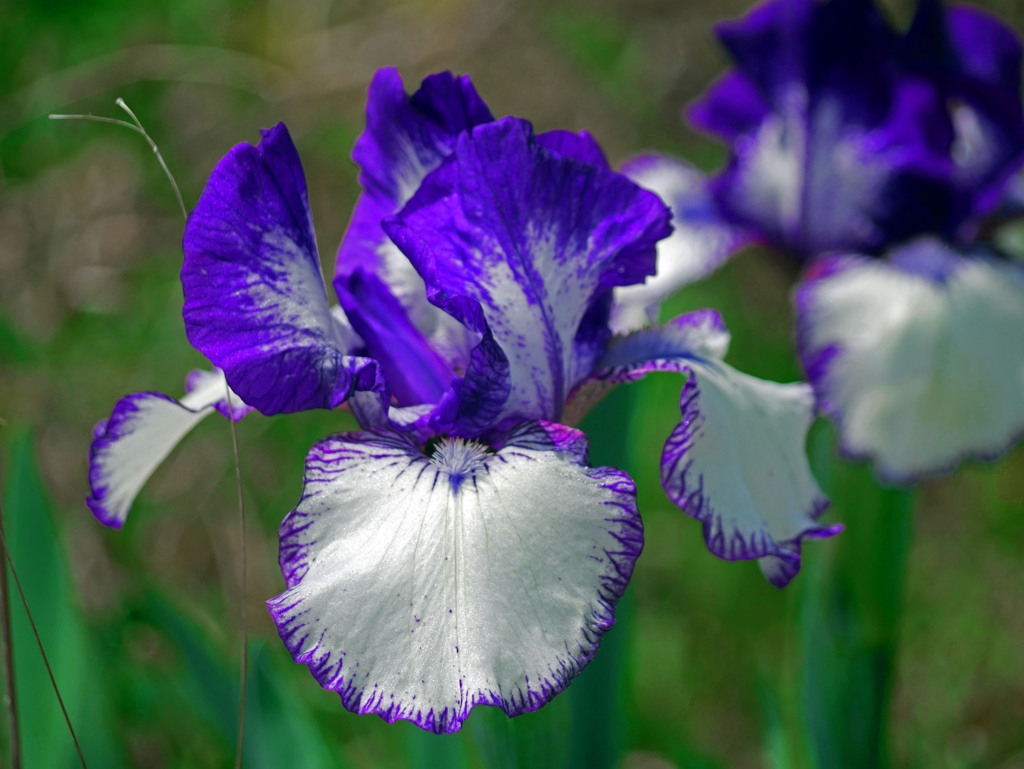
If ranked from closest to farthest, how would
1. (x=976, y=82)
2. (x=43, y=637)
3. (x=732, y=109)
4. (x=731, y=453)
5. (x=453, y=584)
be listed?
(x=453, y=584) → (x=731, y=453) → (x=43, y=637) → (x=976, y=82) → (x=732, y=109)

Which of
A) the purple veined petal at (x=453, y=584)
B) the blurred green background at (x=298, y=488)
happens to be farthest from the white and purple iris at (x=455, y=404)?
the blurred green background at (x=298, y=488)

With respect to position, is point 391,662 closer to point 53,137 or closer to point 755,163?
point 755,163

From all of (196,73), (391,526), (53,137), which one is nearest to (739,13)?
(196,73)

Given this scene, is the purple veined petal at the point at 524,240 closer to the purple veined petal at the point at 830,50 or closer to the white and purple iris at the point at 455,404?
the white and purple iris at the point at 455,404

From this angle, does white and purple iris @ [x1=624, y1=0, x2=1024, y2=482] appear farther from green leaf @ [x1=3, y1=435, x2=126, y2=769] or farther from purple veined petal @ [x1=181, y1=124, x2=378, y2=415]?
green leaf @ [x1=3, y1=435, x2=126, y2=769]

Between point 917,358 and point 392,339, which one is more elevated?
point 392,339

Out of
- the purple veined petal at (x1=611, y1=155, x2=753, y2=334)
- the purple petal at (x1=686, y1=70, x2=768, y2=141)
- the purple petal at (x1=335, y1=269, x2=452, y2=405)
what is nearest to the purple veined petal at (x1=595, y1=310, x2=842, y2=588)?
the purple petal at (x1=335, y1=269, x2=452, y2=405)

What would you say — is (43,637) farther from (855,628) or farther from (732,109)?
(732,109)

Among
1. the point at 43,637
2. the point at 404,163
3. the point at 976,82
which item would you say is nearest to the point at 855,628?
the point at 976,82
